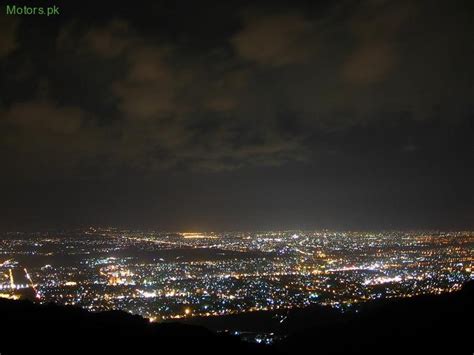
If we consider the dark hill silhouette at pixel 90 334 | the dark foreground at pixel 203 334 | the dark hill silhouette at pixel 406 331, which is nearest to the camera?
the dark hill silhouette at pixel 90 334

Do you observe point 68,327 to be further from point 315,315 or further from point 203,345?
point 315,315

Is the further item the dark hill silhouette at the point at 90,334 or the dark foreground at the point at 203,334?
the dark foreground at the point at 203,334

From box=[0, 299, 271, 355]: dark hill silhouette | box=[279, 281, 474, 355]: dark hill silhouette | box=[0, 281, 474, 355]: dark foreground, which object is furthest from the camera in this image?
box=[279, 281, 474, 355]: dark hill silhouette

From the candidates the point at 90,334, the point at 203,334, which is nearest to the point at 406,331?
the point at 203,334

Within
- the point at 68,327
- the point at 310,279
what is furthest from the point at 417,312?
the point at 310,279

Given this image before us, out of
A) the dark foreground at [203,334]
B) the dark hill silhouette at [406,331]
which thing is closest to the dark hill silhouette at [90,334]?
the dark foreground at [203,334]

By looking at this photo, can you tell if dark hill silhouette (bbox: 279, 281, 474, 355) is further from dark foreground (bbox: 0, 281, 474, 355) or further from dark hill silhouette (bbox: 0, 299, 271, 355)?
dark hill silhouette (bbox: 0, 299, 271, 355)

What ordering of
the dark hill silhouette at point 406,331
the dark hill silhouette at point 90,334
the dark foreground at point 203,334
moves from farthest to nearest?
the dark hill silhouette at point 406,331 → the dark foreground at point 203,334 → the dark hill silhouette at point 90,334

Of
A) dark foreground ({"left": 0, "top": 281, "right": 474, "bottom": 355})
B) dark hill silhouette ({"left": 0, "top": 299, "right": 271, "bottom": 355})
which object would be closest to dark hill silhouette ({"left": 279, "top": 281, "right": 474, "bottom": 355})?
dark foreground ({"left": 0, "top": 281, "right": 474, "bottom": 355})

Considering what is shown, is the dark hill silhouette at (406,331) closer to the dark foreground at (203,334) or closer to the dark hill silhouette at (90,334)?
the dark foreground at (203,334)
